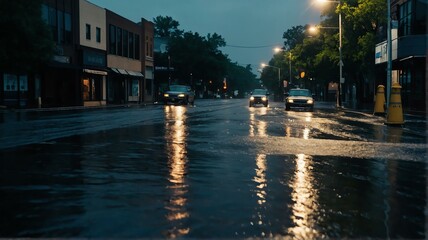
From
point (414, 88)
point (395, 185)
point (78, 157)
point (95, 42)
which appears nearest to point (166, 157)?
point (78, 157)

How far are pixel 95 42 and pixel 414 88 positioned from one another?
1176 inches

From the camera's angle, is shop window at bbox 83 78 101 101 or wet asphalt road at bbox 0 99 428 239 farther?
shop window at bbox 83 78 101 101

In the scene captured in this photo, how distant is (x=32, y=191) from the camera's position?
21.5 ft

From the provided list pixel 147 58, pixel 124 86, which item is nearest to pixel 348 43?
pixel 124 86

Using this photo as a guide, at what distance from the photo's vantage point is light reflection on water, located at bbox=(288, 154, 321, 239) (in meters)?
4.87

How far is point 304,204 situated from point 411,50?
2834 centimetres

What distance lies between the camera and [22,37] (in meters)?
28.4

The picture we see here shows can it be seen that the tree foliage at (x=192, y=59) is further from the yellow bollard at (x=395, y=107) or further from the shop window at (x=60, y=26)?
the yellow bollard at (x=395, y=107)

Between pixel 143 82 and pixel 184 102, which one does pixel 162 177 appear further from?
pixel 143 82

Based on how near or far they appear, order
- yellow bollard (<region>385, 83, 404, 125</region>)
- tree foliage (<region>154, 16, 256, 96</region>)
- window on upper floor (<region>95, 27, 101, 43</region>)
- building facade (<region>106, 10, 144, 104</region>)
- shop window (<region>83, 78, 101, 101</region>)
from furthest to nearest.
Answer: tree foliage (<region>154, 16, 256, 96</region>), building facade (<region>106, 10, 144, 104</region>), window on upper floor (<region>95, 27, 101, 43</region>), shop window (<region>83, 78, 101, 101</region>), yellow bollard (<region>385, 83, 404, 125</region>)

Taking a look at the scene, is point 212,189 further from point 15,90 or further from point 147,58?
point 147,58

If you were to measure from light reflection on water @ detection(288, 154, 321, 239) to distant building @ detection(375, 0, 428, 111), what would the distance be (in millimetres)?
25583

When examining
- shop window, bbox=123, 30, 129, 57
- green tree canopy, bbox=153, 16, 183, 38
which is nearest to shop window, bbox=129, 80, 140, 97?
shop window, bbox=123, 30, 129, 57

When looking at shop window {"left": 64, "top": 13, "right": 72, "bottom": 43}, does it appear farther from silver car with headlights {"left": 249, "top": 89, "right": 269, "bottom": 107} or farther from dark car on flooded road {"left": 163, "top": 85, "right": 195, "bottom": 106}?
silver car with headlights {"left": 249, "top": 89, "right": 269, "bottom": 107}
